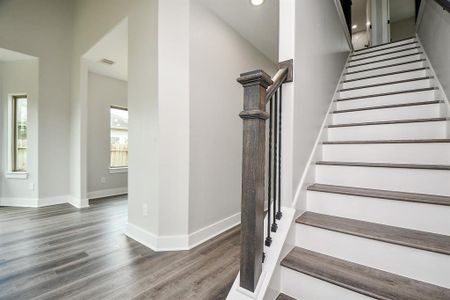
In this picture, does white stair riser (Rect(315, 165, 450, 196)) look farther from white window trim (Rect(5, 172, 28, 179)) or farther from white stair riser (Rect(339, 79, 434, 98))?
white window trim (Rect(5, 172, 28, 179))

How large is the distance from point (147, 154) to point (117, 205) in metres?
2.22

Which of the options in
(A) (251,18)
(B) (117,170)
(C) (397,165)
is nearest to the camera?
(C) (397,165)

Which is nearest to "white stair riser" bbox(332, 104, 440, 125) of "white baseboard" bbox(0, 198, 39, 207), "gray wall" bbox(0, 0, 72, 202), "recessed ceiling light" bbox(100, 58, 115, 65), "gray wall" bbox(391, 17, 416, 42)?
"recessed ceiling light" bbox(100, 58, 115, 65)

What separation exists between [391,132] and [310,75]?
90cm

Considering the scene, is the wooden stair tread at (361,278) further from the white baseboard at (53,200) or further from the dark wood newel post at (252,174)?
the white baseboard at (53,200)

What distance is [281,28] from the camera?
1.50 metres

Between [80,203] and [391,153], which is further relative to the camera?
[80,203]

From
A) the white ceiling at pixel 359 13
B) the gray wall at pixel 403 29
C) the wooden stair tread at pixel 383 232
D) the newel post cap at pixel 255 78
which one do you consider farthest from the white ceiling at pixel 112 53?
the gray wall at pixel 403 29

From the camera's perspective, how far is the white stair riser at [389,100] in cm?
205

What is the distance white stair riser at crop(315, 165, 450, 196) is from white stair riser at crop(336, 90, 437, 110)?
42.6 inches

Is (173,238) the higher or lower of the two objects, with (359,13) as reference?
lower

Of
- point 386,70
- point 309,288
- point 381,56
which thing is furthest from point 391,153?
point 381,56

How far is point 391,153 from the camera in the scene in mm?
1711

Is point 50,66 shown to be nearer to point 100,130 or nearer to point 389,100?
point 100,130
